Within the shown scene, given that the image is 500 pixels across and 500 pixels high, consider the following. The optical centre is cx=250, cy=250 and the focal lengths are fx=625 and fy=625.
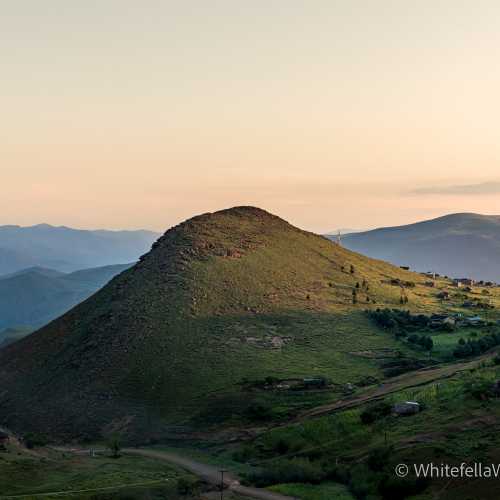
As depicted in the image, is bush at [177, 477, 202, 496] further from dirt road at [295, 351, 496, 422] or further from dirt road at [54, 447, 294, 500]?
dirt road at [295, 351, 496, 422]

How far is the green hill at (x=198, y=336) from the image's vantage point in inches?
3730

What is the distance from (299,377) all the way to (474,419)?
38937 mm

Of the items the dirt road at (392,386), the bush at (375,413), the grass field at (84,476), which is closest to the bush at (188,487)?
the grass field at (84,476)

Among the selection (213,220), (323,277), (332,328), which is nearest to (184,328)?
(332,328)

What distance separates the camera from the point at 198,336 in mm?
113188

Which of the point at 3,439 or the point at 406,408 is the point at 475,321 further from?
the point at 3,439

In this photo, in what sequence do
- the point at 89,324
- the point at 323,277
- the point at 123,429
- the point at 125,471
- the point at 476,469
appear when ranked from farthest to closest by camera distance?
the point at 323,277
the point at 89,324
the point at 123,429
the point at 125,471
the point at 476,469

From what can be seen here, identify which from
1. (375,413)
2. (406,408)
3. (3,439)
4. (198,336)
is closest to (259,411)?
(375,413)

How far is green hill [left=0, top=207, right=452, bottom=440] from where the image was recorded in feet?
311

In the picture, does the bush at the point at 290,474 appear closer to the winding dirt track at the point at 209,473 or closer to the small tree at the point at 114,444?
the winding dirt track at the point at 209,473

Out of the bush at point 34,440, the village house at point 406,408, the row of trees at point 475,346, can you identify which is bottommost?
the bush at point 34,440

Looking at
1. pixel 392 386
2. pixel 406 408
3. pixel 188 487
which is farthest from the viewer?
pixel 392 386

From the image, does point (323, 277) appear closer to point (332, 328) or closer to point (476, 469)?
point (332, 328)

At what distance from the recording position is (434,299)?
15462 centimetres
